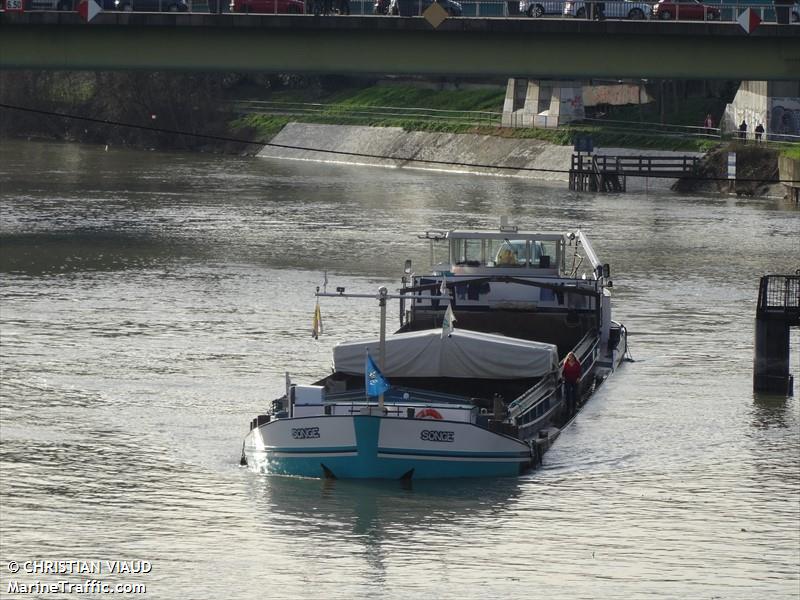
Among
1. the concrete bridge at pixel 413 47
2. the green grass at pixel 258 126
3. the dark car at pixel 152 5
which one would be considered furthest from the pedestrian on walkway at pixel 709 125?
the dark car at pixel 152 5

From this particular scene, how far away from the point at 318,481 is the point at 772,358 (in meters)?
12.2

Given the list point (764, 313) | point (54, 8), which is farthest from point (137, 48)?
point (764, 313)

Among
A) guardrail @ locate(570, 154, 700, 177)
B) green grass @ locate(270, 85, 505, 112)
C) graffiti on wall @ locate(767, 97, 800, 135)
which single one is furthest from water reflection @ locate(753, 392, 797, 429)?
green grass @ locate(270, 85, 505, 112)

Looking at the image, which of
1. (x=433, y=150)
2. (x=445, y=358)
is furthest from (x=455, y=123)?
(x=445, y=358)

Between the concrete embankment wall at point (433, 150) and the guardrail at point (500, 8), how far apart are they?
26434 millimetres

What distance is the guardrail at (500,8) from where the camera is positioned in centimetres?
5616

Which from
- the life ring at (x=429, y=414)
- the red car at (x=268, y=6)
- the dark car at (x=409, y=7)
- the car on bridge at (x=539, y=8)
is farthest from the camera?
the red car at (x=268, y=6)

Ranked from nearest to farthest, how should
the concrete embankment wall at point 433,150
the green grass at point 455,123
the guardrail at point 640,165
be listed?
1. the guardrail at point 640,165
2. the concrete embankment wall at point 433,150
3. the green grass at point 455,123

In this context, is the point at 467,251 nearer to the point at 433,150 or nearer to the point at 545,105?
the point at 433,150

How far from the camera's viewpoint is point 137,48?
55.2 meters

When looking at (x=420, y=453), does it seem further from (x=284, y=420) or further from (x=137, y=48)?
(x=137, y=48)

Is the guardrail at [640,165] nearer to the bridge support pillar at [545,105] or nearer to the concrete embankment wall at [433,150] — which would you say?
the concrete embankment wall at [433,150]

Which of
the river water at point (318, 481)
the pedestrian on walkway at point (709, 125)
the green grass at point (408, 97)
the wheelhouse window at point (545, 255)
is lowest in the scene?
the river water at point (318, 481)

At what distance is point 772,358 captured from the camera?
38812 mm
